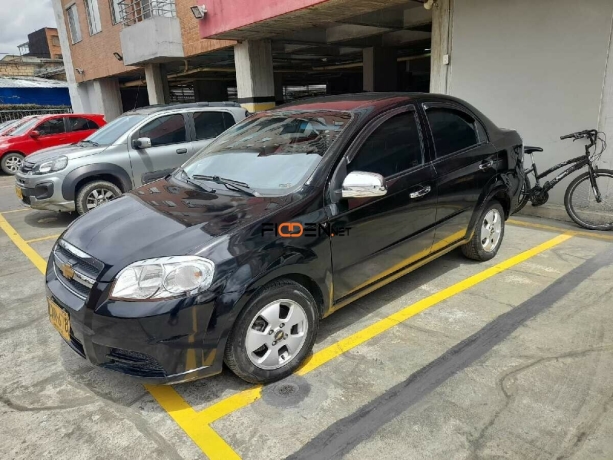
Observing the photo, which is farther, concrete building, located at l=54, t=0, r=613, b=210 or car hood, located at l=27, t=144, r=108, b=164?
car hood, located at l=27, t=144, r=108, b=164

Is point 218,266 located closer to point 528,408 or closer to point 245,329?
point 245,329

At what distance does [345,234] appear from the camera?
9.84 ft

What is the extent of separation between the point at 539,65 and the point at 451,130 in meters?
3.12

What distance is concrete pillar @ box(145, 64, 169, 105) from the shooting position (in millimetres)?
14945

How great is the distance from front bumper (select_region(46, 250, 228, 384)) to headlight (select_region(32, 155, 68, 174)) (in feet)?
15.7

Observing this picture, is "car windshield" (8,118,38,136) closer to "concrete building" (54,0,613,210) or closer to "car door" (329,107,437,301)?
"concrete building" (54,0,613,210)

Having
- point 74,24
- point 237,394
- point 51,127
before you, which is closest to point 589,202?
point 237,394

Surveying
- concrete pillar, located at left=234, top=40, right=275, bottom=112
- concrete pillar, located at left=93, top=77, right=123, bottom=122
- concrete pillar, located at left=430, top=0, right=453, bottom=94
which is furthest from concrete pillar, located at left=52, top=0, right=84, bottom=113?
concrete pillar, located at left=430, top=0, right=453, bottom=94

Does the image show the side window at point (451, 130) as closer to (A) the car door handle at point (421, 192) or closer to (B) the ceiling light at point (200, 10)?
(A) the car door handle at point (421, 192)

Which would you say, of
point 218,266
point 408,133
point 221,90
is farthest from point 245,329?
point 221,90

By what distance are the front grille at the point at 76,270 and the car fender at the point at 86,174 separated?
13.4ft

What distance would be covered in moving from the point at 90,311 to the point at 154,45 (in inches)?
496

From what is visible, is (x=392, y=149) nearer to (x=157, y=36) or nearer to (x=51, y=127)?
(x=157, y=36)

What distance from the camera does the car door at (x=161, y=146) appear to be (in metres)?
6.95
